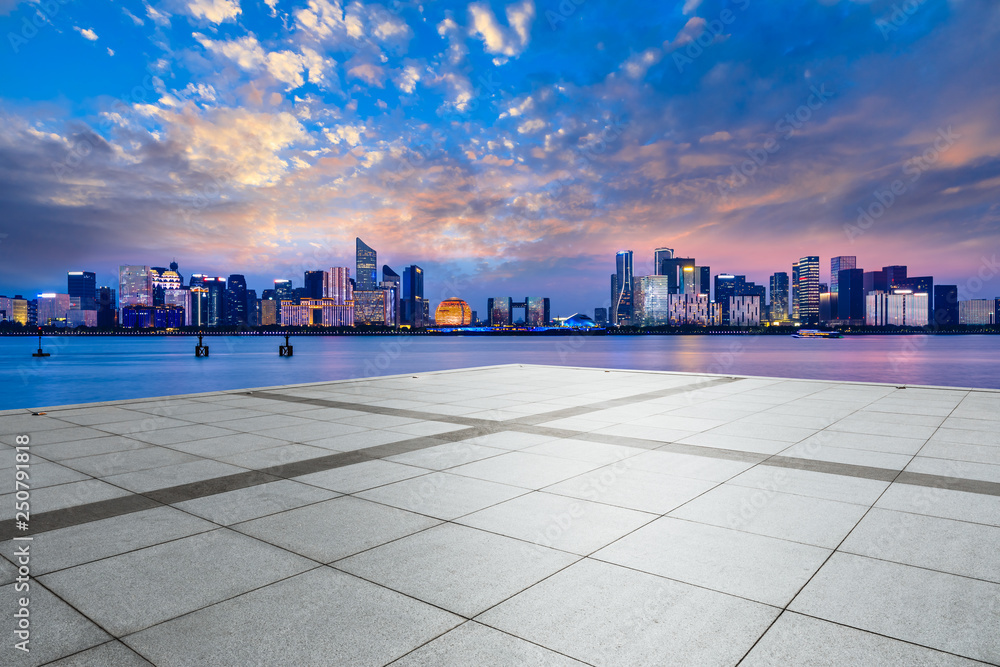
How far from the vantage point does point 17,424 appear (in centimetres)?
1154

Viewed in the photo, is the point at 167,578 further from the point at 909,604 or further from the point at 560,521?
the point at 909,604

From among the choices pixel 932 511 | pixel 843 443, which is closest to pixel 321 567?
pixel 932 511

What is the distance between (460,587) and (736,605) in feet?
6.99

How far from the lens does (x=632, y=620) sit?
12.9ft

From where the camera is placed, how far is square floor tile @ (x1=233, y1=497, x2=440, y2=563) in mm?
5242

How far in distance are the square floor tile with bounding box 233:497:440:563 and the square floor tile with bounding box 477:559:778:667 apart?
1.82 m

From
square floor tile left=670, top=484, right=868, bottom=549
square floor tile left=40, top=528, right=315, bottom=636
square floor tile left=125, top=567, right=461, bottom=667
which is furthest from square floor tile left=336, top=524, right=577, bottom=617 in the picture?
square floor tile left=670, top=484, right=868, bottom=549

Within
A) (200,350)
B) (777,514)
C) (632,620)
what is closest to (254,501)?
(632,620)

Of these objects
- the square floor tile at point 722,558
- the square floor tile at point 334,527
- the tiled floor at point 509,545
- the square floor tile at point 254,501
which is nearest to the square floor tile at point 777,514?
the tiled floor at point 509,545

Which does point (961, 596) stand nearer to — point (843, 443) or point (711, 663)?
point (711, 663)

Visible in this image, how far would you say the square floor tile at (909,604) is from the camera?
372cm

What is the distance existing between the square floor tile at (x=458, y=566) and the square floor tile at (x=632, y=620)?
207 millimetres

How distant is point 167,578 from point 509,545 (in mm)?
2970

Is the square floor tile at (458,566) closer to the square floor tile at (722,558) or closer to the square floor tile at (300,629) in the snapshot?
the square floor tile at (300,629)
